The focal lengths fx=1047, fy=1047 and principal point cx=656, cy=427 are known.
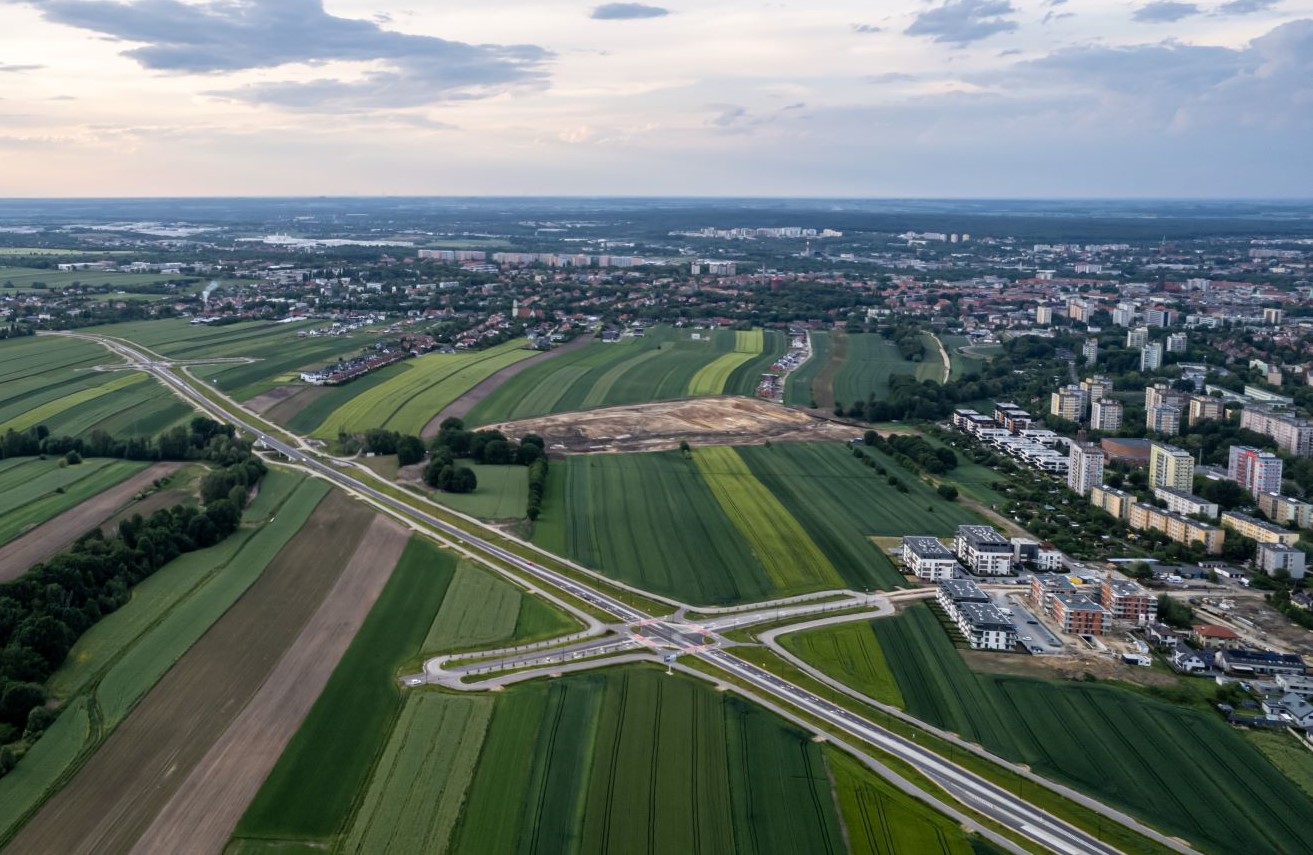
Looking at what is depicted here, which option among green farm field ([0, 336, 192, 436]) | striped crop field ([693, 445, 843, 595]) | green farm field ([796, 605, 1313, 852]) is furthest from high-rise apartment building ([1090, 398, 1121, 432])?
green farm field ([0, 336, 192, 436])

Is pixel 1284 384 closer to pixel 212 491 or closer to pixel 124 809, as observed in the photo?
pixel 212 491

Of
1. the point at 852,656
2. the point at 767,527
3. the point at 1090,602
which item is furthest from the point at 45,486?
the point at 1090,602

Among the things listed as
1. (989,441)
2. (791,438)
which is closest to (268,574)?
(791,438)

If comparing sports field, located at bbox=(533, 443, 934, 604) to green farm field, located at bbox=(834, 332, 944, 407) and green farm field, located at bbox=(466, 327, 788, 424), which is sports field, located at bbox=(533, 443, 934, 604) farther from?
green farm field, located at bbox=(834, 332, 944, 407)

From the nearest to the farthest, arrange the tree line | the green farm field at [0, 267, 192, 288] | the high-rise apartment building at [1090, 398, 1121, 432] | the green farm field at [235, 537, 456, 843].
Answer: the green farm field at [235, 537, 456, 843] < the tree line < the high-rise apartment building at [1090, 398, 1121, 432] < the green farm field at [0, 267, 192, 288]

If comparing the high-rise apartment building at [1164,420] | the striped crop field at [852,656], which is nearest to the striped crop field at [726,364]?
the high-rise apartment building at [1164,420]

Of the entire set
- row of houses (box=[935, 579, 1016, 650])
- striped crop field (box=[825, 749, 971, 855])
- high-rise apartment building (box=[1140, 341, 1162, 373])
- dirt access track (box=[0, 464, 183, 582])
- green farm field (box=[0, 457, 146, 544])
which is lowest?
striped crop field (box=[825, 749, 971, 855])

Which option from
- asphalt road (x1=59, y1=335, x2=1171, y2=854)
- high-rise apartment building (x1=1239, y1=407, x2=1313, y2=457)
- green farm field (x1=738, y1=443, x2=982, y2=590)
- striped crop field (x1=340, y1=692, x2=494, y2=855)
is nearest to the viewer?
striped crop field (x1=340, y1=692, x2=494, y2=855)
